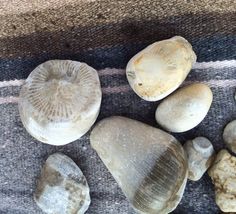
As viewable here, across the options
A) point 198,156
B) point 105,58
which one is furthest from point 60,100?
point 198,156

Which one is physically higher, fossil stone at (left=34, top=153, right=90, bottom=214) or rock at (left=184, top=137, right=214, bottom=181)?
rock at (left=184, top=137, right=214, bottom=181)

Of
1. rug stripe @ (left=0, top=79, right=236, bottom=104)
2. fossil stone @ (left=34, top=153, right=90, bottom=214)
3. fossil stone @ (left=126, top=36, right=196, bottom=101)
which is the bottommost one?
fossil stone @ (left=34, top=153, right=90, bottom=214)

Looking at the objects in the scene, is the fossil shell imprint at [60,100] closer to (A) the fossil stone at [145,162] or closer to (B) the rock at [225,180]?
(A) the fossil stone at [145,162]

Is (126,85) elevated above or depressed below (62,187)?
above

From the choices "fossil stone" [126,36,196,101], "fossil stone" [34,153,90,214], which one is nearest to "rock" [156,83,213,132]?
"fossil stone" [126,36,196,101]

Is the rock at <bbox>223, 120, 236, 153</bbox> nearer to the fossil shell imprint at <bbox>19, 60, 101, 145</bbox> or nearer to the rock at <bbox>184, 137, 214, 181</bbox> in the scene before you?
the rock at <bbox>184, 137, 214, 181</bbox>

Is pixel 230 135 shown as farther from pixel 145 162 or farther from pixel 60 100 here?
pixel 60 100

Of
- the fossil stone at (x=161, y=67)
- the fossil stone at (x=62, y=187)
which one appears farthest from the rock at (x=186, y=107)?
the fossil stone at (x=62, y=187)
